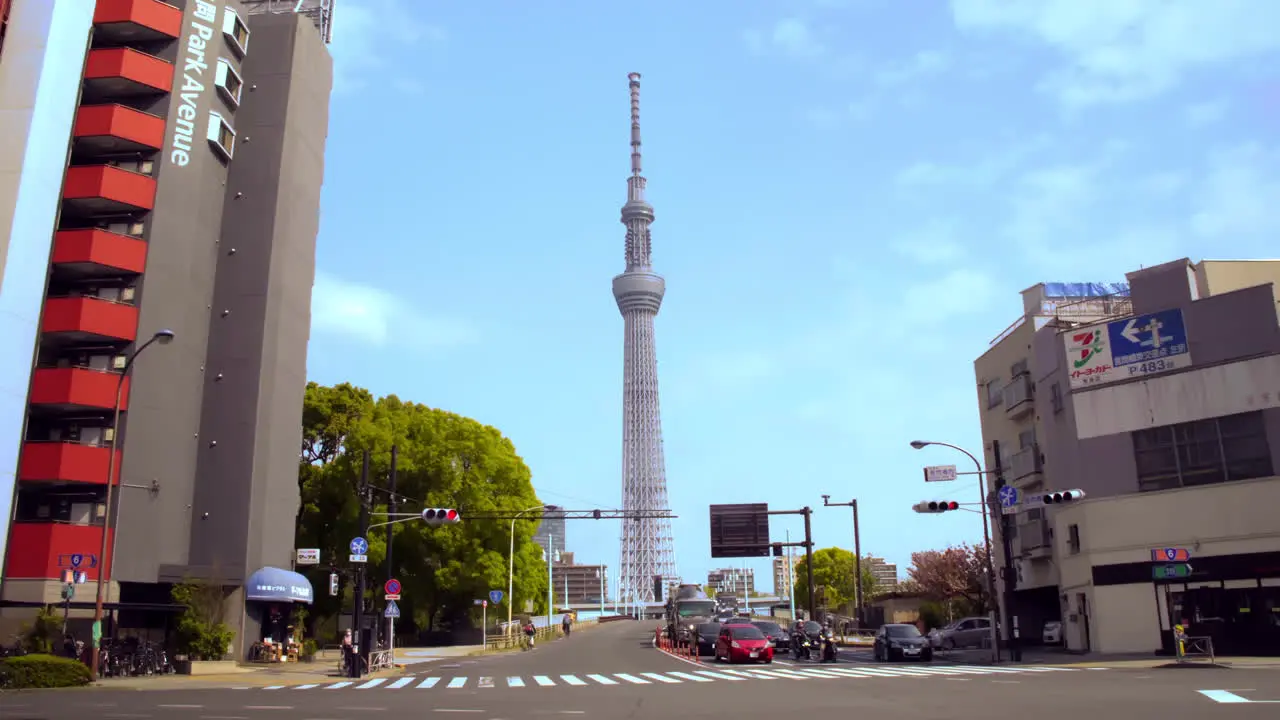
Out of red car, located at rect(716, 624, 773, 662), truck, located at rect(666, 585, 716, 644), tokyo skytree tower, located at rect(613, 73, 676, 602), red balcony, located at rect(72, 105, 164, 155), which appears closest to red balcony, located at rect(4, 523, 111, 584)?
red balcony, located at rect(72, 105, 164, 155)

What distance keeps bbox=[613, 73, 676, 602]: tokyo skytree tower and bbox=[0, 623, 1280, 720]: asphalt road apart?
137 meters

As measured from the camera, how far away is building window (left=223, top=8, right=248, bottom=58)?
44062 millimetres

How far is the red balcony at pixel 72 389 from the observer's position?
36.8 m

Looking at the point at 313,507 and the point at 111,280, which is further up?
the point at 111,280

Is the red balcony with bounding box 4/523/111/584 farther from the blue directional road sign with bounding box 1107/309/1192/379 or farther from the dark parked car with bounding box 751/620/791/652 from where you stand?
the blue directional road sign with bounding box 1107/309/1192/379

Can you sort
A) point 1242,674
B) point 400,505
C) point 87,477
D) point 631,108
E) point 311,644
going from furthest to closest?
1. point 631,108
2. point 400,505
3. point 311,644
4. point 87,477
5. point 1242,674

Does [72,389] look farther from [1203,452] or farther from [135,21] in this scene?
[1203,452]

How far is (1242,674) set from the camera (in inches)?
898

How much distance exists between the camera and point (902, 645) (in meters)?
35.1

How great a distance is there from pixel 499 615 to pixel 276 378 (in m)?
28.2

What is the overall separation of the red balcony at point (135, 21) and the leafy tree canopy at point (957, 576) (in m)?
57.8

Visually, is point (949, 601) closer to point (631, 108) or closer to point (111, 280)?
point (111, 280)

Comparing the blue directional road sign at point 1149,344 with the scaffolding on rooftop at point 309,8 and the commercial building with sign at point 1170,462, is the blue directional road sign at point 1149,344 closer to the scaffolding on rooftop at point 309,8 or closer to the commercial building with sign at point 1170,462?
the commercial building with sign at point 1170,462

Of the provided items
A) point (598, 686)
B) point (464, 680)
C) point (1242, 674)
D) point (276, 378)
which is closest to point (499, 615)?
point (276, 378)
